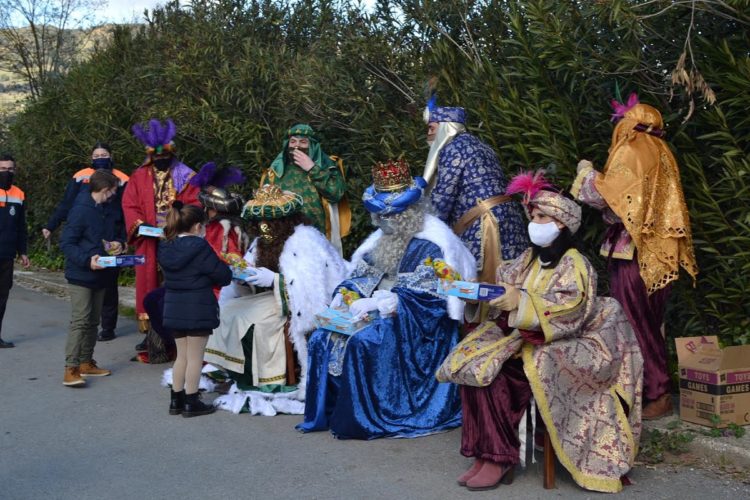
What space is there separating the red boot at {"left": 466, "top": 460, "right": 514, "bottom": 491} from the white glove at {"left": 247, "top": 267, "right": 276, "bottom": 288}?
2542 mm

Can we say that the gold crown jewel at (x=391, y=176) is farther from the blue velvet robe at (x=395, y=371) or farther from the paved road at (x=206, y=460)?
the paved road at (x=206, y=460)

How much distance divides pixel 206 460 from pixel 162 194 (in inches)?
155

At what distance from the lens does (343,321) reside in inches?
237

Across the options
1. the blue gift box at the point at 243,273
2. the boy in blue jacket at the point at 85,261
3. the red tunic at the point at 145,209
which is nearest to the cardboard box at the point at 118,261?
the boy in blue jacket at the point at 85,261

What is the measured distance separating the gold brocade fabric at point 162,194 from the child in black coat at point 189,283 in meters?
2.41

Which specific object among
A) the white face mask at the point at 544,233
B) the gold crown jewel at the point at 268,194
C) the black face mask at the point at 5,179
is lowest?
the white face mask at the point at 544,233

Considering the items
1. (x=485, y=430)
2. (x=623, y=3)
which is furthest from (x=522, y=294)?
(x=623, y=3)

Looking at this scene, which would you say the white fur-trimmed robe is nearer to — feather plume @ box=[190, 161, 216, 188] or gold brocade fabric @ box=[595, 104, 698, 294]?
feather plume @ box=[190, 161, 216, 188]

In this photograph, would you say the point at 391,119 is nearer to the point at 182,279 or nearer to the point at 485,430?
the point at 182,279

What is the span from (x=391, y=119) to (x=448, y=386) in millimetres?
3250

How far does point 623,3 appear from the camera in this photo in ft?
18.3

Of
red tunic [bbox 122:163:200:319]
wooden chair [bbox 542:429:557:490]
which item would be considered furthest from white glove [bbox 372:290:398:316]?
red tunic [bbox 122:163:200:319]

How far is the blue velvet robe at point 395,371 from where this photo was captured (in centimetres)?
582

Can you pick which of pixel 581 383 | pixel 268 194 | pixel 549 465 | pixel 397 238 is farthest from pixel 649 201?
pixel 268 194
